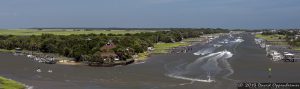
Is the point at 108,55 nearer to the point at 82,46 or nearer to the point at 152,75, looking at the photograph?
the point at 82,46

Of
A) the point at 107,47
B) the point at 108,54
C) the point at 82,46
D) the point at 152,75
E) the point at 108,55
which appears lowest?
the point at 152,75

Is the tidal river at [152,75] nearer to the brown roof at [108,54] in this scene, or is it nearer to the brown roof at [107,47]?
the brown roof at [108,54]

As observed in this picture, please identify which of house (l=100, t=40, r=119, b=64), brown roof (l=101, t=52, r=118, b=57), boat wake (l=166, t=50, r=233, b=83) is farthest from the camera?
brown roof (l=101, t=52, r=118, b=57)

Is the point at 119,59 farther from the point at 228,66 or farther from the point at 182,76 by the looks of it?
the point at 182,76

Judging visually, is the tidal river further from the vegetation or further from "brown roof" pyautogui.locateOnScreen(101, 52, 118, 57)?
the vegetation

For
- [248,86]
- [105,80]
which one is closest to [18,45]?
[105,80]

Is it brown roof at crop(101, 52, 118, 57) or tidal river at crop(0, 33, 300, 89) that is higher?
brown roof at crop(101, 52, 118, 57)

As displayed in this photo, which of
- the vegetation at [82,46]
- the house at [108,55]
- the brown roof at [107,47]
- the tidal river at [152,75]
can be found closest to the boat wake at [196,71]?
the tidal river at [152,75]

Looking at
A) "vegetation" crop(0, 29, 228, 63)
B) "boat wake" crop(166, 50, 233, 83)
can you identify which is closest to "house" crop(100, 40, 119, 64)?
"vegetation" crop(0, 29, 228, 63)

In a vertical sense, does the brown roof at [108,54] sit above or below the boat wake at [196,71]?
above

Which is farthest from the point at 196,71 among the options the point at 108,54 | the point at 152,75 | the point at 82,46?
the point at 82,46

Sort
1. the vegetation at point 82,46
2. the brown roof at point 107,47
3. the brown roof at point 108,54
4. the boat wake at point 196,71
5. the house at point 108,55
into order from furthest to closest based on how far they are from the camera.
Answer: the vegetation at point 82,46, the brown roof at point 107,47, the brown roof at point 108,54, the house at point 108,55, the boat wake at point 196,71
